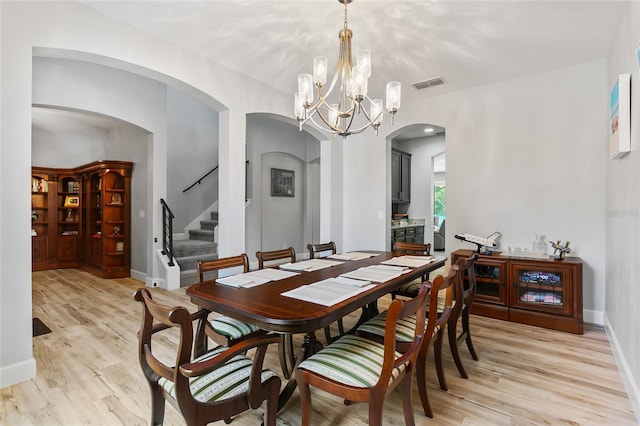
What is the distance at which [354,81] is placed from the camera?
88.8 inches

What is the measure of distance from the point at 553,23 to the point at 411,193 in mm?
5117

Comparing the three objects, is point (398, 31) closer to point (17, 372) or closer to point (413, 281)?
point (413, 281)

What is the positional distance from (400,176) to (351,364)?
599 centimetres

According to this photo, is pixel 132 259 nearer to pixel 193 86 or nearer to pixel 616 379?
pixel 193 86

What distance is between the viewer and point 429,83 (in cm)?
398

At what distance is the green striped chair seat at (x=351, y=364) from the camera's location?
144 centimetres

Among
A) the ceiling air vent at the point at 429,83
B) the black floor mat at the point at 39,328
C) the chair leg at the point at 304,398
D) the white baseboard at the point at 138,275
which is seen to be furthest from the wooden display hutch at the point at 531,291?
the white baseboard at the point at 138,275

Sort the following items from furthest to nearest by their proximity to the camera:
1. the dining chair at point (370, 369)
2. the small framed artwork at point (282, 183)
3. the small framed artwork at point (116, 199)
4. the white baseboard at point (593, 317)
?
the small framed artwork at point (282, 183) < the small framed artwork at point (116, 199) < the white baseboard at point (593, 317) < the dining chair at point (370, 369)

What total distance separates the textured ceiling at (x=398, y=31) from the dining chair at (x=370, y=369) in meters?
2.34

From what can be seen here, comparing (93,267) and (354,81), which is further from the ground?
(354,81)

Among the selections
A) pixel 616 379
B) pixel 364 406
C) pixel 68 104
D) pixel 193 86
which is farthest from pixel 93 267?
pixel 616 379

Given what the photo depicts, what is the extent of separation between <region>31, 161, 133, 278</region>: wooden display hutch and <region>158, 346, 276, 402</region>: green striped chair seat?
16.5 ft

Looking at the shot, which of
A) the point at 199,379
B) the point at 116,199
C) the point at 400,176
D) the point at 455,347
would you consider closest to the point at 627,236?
the point at 455,347

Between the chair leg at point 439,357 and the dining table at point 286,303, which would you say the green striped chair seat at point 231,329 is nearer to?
the dining table at point 286,303
